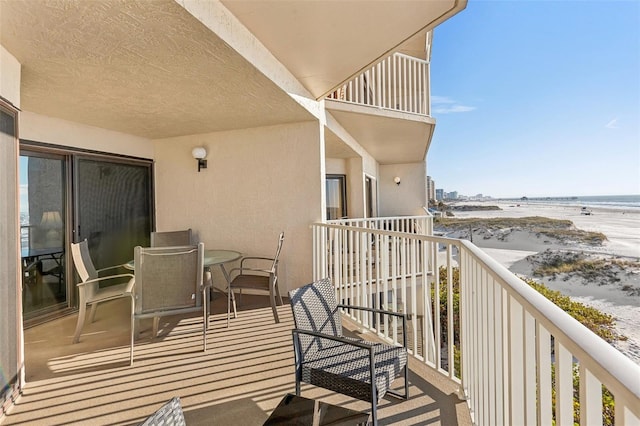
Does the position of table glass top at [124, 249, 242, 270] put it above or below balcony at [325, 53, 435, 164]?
below

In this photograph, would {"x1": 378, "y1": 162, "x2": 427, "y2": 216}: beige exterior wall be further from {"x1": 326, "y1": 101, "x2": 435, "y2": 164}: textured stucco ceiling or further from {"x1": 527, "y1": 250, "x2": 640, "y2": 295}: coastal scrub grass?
{"x1": 527, "y1": 250, "x2": 640, "y2": 295}: coastal scrub grass

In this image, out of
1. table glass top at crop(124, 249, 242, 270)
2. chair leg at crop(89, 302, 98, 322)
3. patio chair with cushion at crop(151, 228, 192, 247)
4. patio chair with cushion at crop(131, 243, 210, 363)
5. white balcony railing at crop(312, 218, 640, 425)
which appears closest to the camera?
white balcony railing at crop(312, 218, 640, 425)

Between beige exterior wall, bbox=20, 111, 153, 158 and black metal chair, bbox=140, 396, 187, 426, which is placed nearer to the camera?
black metal chair, bbox=140, 396, 187, 426

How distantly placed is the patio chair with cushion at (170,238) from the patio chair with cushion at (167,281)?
68.0 inches

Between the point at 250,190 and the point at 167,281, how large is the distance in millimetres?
2200

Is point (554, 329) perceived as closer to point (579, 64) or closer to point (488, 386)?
point (488, 386)

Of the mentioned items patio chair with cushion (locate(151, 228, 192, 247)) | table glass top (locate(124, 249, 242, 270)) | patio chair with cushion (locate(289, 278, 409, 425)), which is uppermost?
patio chair with cushion (locate(151, 228, 192, 247))

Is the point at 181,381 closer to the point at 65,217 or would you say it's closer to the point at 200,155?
the point at 65,217

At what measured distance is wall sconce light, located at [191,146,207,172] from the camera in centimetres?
479

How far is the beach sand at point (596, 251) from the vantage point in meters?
10.8

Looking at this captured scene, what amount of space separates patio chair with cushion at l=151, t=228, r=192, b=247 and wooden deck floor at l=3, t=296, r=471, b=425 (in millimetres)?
1281

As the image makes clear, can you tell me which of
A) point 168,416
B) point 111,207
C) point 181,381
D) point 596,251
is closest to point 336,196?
point 111,207

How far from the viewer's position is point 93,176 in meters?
4.37

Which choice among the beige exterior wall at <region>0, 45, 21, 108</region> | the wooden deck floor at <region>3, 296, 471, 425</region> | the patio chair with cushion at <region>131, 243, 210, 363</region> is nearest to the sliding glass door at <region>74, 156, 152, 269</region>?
the wooden deck floor at <region>3, 296, 471, 425</region>
